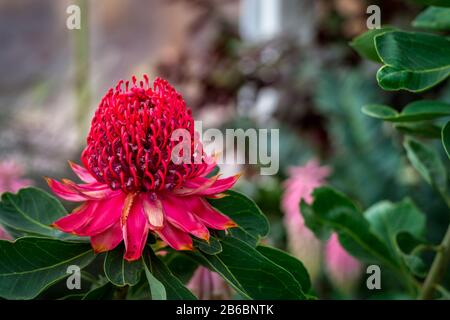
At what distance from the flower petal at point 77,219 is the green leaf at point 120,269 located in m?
0.03

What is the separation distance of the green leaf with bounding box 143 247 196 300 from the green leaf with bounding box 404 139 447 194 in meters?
0.29

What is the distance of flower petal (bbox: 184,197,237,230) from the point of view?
0.44 m

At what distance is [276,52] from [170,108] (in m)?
1.45

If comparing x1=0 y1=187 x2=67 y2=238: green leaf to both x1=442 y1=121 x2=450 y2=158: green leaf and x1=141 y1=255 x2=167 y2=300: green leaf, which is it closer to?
x1=141 y1=255 x2=167 y2=300: green leaf

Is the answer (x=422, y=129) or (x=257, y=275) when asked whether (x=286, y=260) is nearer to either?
(x=257, y=275)

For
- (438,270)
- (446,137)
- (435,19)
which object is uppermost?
(435,19)

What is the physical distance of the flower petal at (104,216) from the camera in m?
0.42

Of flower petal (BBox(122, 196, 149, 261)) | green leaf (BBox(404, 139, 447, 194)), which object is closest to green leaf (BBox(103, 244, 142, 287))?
flower petal (BBox(122, 196, 149, 261))

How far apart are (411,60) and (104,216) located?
229 millimetres

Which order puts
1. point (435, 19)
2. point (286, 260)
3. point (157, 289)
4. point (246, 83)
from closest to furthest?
point (157, 289), point (286, 260), point (435, 19), point (246, 83)

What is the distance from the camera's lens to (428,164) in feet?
2.03

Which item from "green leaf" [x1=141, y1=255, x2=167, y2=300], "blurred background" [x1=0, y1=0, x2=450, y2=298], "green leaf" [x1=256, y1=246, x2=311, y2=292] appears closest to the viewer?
"green leaf" [x1=141, y1=255, x2=167, y2=300]

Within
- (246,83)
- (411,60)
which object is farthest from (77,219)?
(246,83)

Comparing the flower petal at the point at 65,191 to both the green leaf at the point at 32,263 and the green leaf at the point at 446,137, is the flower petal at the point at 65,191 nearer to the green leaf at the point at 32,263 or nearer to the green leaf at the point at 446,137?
the green leaf at the point at 32,263
